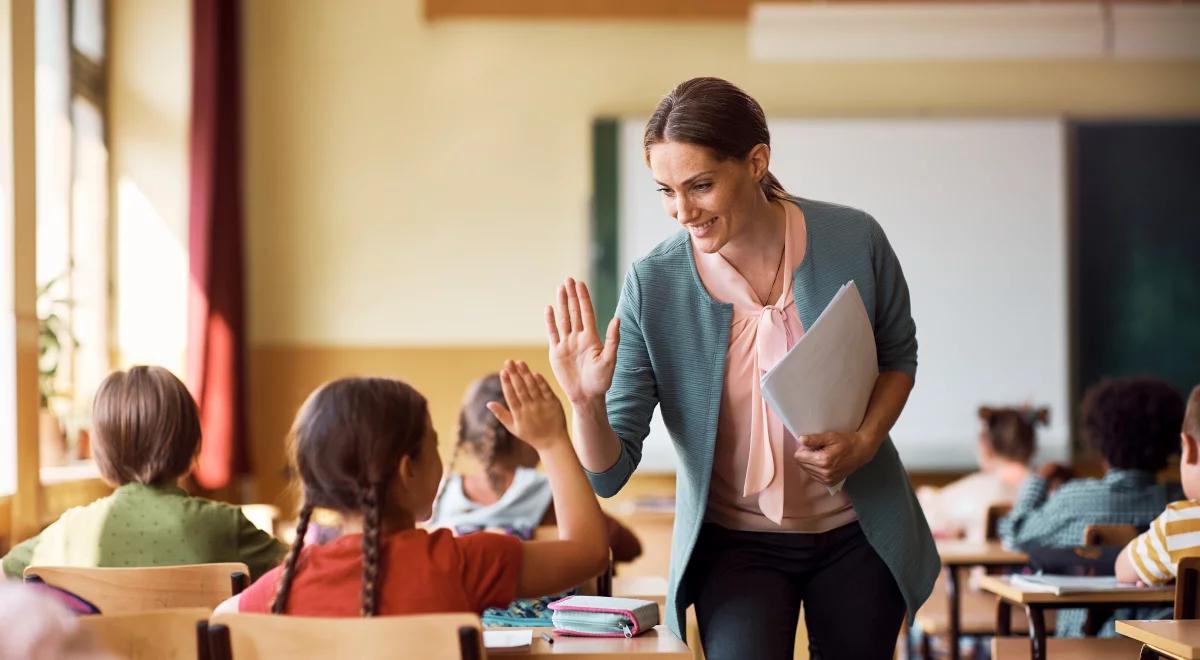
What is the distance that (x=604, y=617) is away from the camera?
6.47ft

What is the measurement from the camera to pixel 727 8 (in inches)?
243

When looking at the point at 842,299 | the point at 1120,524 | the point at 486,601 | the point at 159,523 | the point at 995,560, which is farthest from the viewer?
the point at 995,560

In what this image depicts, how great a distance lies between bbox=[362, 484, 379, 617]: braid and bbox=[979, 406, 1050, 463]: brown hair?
3.78m

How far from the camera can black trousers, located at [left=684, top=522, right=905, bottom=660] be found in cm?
193

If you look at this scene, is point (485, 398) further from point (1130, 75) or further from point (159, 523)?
point (1130, 75)

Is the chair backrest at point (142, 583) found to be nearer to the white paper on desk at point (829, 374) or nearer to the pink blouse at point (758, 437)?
the pink blouse at point (758, 437)

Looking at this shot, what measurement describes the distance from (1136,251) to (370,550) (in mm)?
5514

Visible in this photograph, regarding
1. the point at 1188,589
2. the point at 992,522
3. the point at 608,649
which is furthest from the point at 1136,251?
the point at 608,649

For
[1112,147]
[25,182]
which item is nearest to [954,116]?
[1112,147]

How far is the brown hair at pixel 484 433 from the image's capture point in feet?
11.2

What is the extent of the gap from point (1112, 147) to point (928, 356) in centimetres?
139

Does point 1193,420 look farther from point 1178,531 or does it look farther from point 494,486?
point 494,486

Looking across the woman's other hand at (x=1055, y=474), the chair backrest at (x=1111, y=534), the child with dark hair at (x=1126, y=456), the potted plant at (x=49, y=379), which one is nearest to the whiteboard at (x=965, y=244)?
the woman's other hand at (x=1055, y=474)

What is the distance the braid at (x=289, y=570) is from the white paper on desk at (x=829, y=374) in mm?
674
